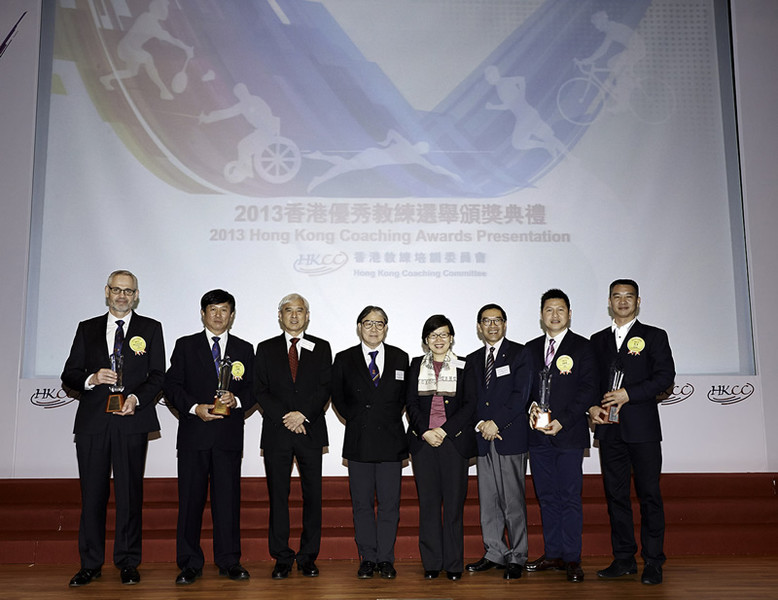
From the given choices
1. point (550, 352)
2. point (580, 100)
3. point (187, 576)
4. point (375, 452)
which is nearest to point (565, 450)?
point (550, 352)

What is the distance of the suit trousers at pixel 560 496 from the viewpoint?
3746 millimetres

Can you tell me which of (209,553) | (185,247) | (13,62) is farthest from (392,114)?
(209,553)

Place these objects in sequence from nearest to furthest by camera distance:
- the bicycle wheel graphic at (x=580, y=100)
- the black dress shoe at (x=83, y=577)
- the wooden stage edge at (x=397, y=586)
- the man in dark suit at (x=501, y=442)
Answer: the wooden stage edge at (x=397, y=586), the black dress shoe at (x=83, y=577), the man in dark suit at (x=501, y=442), the bicycle wheel graphic at (x=580, y=100)

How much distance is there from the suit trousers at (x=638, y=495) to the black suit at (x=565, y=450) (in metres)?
0.16

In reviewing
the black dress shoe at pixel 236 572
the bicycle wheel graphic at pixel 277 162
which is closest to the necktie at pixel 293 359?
the black dress shoe at pixel 236 572

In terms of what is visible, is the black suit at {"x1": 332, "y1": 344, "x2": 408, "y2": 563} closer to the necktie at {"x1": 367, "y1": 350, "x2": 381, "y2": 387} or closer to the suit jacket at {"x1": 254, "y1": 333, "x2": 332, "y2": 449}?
the necktie at {"x1": 367, "y1": 350, "x2": 381, "y2": 387}

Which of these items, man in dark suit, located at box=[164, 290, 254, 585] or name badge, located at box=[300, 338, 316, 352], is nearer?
man in dark suit, located at box=[164, 290, 254, 585]

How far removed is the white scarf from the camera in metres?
3.77

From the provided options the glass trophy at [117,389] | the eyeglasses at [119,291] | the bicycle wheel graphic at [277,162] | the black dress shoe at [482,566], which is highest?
the bicycle wheel graphic at [277,162]

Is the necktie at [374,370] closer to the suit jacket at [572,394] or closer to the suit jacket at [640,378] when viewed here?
the suit jacket at [572,394]

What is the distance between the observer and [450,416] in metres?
3.76

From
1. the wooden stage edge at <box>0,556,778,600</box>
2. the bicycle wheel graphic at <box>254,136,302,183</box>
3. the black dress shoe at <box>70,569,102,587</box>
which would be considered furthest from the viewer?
the bicycle wheel graphic at <box>254,136,302,183</box>

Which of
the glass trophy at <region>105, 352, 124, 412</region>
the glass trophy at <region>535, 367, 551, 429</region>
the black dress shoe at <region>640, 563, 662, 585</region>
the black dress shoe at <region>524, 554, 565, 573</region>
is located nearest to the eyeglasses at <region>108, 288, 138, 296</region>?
the glass trophy at <region>105, 352, 124, 412</region>

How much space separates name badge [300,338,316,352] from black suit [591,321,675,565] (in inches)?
65.7
